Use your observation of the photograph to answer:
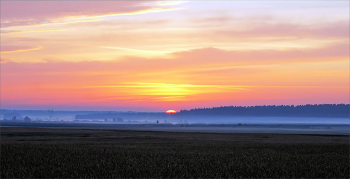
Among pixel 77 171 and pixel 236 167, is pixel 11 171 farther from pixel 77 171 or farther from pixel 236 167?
pixel 236 167

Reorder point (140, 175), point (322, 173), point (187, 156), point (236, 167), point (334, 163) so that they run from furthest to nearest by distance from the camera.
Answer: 1. point (187, 156)
2. point (334, 163)
3. point (236, 167)
4. point (322, 173)
5. point (140, 175)

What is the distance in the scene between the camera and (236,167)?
26875 mm

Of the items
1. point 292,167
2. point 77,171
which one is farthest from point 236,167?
point 77,171

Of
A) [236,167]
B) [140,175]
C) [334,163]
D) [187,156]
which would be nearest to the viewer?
[140,175]

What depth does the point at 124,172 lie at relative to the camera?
81.3 ft

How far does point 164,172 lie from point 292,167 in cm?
891

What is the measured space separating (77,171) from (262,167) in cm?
1201

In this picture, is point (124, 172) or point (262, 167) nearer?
point (124, 172)

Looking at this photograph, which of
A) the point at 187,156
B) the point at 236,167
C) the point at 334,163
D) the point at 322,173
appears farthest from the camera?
the point at 187,156

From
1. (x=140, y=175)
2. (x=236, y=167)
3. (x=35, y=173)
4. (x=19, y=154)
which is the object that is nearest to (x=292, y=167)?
(x=236, y=167)

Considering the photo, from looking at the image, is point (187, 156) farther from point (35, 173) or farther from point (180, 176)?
point (35, 173)

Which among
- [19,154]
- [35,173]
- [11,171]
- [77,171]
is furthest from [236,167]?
[19,154]

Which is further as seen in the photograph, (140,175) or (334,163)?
(334,163)

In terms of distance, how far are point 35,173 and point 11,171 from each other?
2034mm
